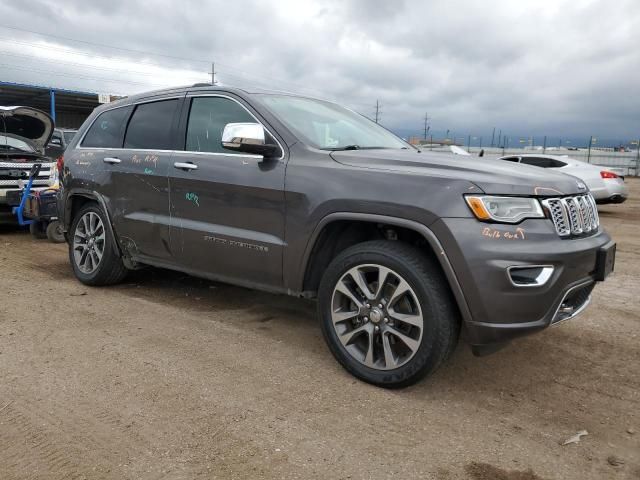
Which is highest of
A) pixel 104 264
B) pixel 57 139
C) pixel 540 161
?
pixel 57 139

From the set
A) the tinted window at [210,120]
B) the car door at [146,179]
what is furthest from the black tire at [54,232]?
the tinted window at [210,120]

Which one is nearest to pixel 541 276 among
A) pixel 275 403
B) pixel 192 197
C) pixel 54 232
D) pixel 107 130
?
pixel 275 403

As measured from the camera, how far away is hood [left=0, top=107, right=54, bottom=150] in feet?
28.4

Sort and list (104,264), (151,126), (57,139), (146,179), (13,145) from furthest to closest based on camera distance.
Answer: (57,139)
(13,145)
(104,264)
(151,126)
(146,179)

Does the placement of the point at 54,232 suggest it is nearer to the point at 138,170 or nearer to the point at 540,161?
the point at 138,170

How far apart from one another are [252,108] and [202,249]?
3.65ft

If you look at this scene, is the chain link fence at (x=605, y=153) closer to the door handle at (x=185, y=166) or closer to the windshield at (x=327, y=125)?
the windshield at (x=327, y=125)

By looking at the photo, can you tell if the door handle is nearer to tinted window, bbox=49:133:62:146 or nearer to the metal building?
tinted window, bbox=49:133:62:146

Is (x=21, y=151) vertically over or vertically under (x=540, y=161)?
under

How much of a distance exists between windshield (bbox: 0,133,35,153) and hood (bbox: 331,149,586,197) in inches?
293

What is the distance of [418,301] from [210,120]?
7.41ft

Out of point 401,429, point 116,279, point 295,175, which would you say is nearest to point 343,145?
point 295,175

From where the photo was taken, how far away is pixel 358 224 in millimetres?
3535

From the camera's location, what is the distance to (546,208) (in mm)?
3002
